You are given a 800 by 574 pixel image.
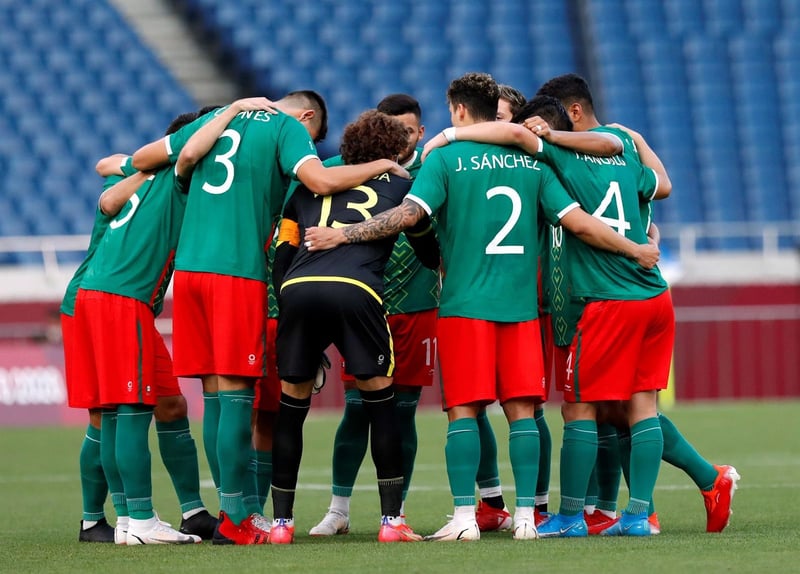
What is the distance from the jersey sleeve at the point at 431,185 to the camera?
635cm

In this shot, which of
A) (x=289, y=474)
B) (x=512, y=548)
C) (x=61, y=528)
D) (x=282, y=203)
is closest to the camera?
(x=512, y=548)

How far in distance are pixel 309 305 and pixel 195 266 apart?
621 millimetres

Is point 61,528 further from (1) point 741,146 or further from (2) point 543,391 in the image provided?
(1) point 741,146

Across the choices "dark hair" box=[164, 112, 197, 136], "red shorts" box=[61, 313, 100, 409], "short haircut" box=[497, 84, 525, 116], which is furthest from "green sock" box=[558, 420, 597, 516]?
"dark hair" box=[164, 112, 197, 136]

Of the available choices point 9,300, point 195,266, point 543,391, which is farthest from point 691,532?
point 9,300

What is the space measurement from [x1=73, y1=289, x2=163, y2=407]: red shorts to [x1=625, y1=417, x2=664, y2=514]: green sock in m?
2.26

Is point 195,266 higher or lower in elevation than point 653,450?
higher

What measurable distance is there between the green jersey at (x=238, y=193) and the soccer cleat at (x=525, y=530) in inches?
63.4

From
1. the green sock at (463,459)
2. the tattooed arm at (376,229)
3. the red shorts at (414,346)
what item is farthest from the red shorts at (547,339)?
the tattooed arm at (376,229)

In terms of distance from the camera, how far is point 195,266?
21.4 feet

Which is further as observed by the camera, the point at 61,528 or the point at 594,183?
the point at 61,528

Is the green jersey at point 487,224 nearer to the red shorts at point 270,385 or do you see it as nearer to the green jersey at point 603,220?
the green jersey at point 603,220

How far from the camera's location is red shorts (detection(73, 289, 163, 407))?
664 centimetres

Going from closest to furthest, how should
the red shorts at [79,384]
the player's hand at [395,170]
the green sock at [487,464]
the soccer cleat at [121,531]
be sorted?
the player's hand at [395,170]
the soccer cleat at [121,531]
the red shorts at [79,384]
the green sock at [487,464]
